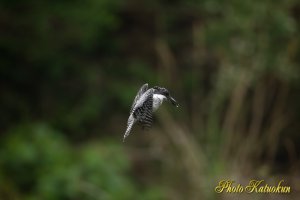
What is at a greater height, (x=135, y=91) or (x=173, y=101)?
(x=135, y=91)

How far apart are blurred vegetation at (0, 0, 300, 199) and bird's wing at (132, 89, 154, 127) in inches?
145

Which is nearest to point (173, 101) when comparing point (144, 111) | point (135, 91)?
point (144, 111)

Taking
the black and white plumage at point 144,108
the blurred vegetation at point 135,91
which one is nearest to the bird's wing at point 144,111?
the black and white plumage at point 144,108

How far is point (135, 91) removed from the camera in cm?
851

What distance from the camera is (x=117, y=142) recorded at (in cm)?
798

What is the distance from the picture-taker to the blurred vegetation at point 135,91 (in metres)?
6.88

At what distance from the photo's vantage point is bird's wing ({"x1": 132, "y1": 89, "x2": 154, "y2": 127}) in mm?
1503

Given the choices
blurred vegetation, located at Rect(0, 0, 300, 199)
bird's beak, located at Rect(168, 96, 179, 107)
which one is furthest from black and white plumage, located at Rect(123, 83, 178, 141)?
blurred vegetation, located at Rect(0, 0, 300, 199)

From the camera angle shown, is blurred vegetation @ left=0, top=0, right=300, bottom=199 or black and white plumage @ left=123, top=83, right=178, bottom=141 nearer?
black and white plumage @ left=123, top=83, right=178, bottom=141

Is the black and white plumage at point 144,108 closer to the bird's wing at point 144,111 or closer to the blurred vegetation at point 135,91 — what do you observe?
the bird's wing at point 144,111

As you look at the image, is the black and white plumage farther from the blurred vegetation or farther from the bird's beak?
the blurred vegetation

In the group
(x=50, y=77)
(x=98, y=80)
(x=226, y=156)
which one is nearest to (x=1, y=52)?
(x=50, y=77)

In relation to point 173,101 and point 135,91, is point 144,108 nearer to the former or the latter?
point 173,101

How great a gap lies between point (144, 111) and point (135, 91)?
6.99m
